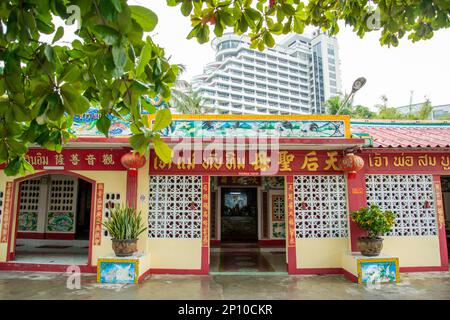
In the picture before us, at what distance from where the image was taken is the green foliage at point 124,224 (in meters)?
5.75

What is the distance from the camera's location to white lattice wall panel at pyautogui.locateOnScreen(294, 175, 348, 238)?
6469 millimetres

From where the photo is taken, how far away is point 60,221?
9.52 m

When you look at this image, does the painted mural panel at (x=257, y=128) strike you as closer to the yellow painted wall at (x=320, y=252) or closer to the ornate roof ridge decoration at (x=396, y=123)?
the yellow painted wall at (x=320, y=252)

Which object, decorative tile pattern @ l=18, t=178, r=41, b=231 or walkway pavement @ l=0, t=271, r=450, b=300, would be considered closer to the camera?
walkway pavement @ l=0, t=271, r=450, b=300

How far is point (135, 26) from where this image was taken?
1.09 meters

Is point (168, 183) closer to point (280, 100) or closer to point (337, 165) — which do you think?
point (337, 165)

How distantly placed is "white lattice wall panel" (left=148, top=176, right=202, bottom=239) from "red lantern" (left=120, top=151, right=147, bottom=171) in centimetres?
63

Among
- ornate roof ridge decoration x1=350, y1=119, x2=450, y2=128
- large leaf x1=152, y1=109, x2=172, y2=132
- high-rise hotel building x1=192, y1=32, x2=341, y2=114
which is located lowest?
large leaf x1=152, y1=109, x2=172, y2=132

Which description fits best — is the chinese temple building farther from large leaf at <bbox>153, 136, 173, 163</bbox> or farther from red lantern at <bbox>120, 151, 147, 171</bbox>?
large leaf at <bbox>153, 136, 173, 163</bbox>

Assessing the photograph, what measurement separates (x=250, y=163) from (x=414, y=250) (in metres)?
3.74

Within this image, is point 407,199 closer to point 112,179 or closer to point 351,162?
point 351,162

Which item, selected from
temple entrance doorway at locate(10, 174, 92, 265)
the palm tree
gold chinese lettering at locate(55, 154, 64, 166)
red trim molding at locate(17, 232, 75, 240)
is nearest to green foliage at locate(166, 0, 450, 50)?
gold chinese lettering at locate(55, 154, 64, 166)

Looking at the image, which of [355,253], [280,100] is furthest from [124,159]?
[280,100]

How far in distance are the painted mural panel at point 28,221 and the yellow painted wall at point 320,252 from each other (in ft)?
25.3
